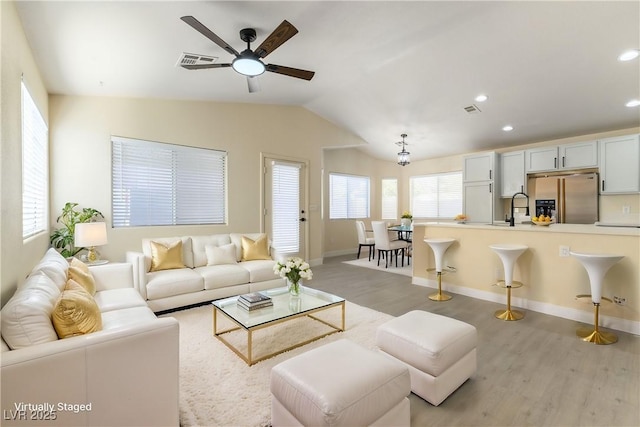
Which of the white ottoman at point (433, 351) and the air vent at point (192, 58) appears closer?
the white ottoman at point (433, 351)

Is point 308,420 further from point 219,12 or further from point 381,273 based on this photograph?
point 381,273

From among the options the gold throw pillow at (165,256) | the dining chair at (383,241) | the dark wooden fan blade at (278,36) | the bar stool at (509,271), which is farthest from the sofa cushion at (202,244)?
the bar stool at (509,271)

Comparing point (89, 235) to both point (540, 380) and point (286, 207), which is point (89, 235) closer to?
point (286, 207)

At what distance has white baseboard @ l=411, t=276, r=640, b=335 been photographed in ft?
9.73

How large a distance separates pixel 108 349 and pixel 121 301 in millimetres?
1391

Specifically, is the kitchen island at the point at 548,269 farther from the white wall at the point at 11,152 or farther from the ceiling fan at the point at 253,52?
the white wall at the point at 11,152

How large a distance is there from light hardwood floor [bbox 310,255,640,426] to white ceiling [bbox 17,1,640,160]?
3.18m

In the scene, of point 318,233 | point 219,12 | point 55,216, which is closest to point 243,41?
point 219,12

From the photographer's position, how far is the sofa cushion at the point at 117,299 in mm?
2513

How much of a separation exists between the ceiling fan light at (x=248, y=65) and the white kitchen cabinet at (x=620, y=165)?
5767 mm

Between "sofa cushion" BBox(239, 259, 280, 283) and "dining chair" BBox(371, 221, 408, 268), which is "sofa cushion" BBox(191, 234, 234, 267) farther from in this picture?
"dining chair" BBox(371, 221, 408, 268)

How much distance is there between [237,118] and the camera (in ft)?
16.8

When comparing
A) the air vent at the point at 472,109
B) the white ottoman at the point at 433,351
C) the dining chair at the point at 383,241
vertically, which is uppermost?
the air vent at the point at 472,109

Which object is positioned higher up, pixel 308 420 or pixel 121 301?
pixel 121 301
